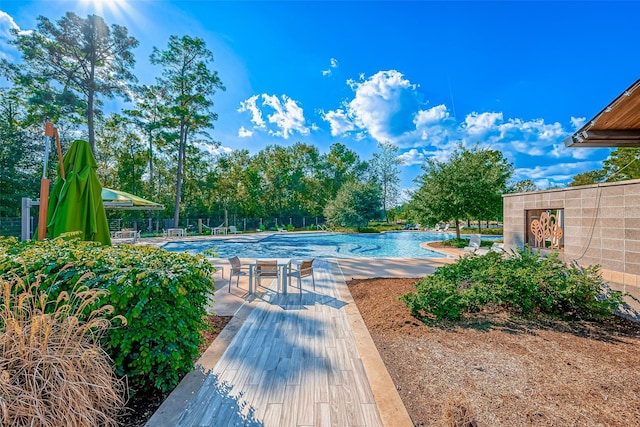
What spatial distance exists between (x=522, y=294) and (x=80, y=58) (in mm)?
22151

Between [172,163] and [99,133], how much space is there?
5928mm

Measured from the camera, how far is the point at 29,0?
9.82 meters

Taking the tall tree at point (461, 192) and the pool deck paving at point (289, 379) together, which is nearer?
the pool deck paving at point (289, 379)

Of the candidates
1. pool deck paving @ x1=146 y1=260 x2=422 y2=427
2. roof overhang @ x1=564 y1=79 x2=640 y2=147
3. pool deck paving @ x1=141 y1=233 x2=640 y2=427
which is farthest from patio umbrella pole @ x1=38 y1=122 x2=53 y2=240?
roof overhang @ x1=564 y1=79 x2=640 y2=147

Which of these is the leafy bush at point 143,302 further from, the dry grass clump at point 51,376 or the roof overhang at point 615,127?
the roof overhang at point 615,127

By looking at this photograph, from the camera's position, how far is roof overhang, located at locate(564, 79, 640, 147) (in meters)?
3.79

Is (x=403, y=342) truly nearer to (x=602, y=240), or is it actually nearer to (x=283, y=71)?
(x=602, y=240)

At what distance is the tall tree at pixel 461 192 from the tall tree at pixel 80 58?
1879cm

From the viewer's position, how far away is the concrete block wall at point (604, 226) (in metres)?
3.82

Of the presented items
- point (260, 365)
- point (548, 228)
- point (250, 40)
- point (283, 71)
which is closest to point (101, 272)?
point (260, 365)

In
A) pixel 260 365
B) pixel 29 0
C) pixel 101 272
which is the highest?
pixel 29 0

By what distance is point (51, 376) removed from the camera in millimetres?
1500

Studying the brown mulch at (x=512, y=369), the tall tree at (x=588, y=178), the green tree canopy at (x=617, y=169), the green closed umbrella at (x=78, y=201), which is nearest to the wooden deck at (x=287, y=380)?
the brown mulch at (x=512, y=369)

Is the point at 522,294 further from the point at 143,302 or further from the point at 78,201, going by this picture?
the point at 78,201
